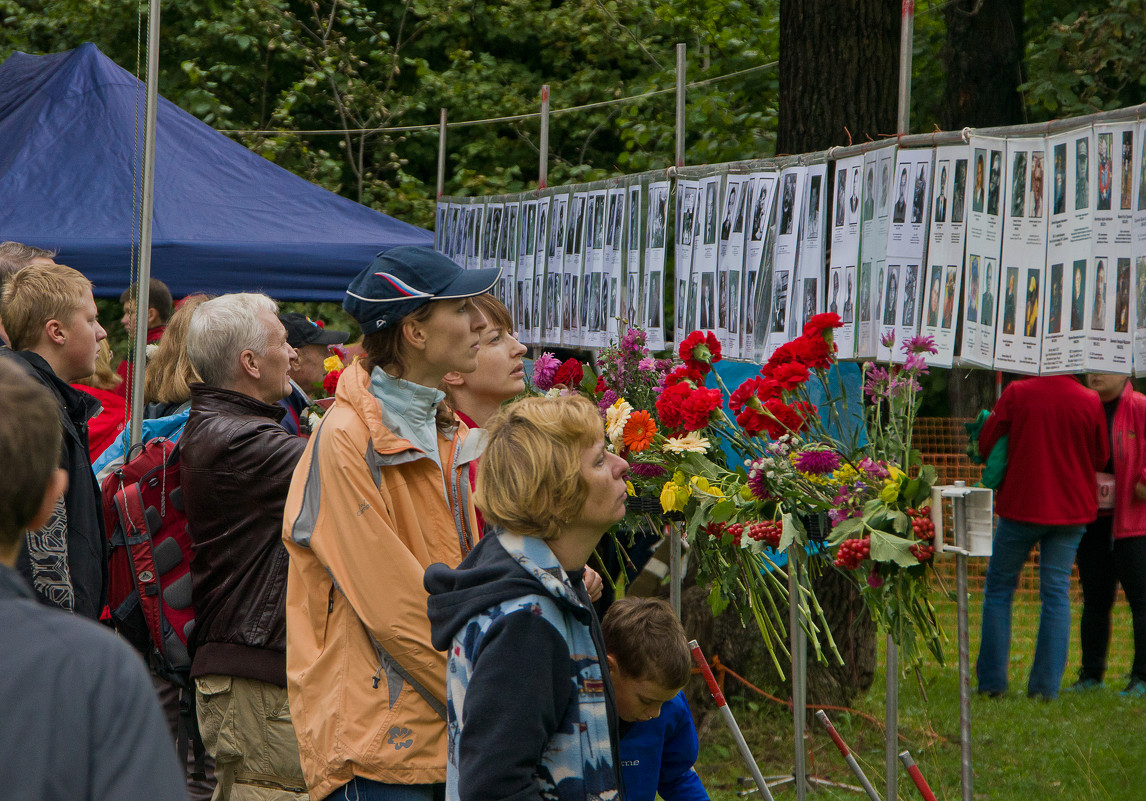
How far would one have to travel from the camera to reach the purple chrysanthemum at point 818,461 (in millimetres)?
2586

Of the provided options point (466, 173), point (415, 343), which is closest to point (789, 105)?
point (415, 343)

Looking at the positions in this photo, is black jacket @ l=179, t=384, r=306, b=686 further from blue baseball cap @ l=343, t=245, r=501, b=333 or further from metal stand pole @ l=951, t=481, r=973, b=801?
metal stand pole @ l=951, t=481, r=973, b=801

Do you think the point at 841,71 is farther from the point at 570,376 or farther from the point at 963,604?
the point at 963,604

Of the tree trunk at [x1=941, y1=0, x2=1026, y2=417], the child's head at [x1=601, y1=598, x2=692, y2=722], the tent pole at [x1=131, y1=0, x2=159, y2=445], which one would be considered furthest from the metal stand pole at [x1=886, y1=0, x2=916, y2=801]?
the tree trunk at [x1=941, y1=0, x2=1026, y2=417]

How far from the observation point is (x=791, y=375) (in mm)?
2689

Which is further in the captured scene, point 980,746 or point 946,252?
point 980,746

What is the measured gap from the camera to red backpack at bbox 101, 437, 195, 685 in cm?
317

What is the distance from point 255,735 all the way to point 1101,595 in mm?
4971

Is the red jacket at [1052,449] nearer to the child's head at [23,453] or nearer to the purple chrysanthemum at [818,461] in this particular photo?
the purple chrysanthemum at [818,461]

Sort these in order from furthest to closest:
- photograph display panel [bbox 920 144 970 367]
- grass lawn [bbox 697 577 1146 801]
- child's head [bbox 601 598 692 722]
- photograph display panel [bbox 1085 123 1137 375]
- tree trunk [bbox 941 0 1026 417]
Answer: tree trunk [bbox 941 0 1026 417] < grass lawn [bbox 697 577 1146 801] < photograph display panel [bbox 920 144 970 367] < photograph display panel [bbox 1085 123 1137 375] < child's head [bbox 601 598 692 722]

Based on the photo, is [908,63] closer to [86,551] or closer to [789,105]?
[789,105]

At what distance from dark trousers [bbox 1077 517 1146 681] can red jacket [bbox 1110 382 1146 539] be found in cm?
12

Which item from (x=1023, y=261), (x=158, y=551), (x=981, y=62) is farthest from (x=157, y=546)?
(x=981, y=62)

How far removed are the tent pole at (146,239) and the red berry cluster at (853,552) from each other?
7.53 ft
